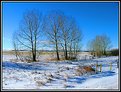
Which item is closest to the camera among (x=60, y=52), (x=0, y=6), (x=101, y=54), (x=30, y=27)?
(x=0, y=6)

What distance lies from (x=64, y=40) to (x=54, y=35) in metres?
1.22

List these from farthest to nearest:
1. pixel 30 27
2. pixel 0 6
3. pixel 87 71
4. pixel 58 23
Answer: pixel 58 23
pixel 30 27
pixel 87 71
pixel 0 6

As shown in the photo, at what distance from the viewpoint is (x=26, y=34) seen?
19203 mm

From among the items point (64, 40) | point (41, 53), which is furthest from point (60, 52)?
point (41, 53)

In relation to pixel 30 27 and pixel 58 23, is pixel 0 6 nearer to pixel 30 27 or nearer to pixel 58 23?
pixel 30 27

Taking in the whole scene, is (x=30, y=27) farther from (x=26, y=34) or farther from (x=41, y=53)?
(x=41, y=53)

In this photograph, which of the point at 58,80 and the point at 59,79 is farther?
the point at 59,79

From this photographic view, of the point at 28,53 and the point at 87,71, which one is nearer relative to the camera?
the point at 87,71

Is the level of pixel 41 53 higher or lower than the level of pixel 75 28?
lower

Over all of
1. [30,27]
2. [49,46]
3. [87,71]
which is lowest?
[87,71]

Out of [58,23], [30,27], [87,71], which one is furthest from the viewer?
[58,23]

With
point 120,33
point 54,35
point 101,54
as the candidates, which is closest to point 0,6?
point 120,33

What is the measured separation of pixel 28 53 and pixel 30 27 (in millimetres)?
2542

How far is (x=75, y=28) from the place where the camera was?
21.2 meters
